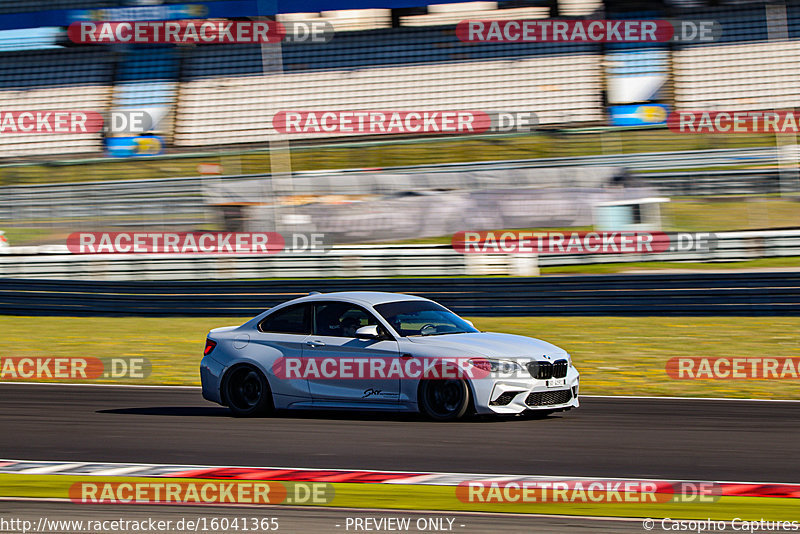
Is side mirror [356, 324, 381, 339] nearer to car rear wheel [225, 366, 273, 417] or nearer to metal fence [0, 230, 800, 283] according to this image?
car rear wheel [225, 366, 273, 417]

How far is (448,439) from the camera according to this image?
7363mm

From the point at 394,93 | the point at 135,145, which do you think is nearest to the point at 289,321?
the point at 394,93

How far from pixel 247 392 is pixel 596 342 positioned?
697 centimetres

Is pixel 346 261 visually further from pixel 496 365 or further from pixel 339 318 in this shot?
pixel 496 365

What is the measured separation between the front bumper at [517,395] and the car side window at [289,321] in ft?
5.92

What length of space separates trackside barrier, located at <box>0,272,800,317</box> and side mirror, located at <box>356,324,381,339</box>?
8611 mm

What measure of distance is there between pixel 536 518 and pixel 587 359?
840 centimetres

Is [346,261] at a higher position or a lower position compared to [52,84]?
lower

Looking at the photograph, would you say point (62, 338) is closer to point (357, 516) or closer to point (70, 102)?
point (357, 516)

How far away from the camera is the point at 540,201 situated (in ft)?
71.4

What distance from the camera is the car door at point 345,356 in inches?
332

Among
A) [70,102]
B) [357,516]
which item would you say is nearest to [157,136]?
[70,102]

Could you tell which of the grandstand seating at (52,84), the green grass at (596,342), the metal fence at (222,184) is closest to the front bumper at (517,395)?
the green grass at (596,342)

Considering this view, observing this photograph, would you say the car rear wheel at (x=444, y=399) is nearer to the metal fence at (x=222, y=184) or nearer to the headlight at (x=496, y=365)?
the headlight at (x=496, y=365)
